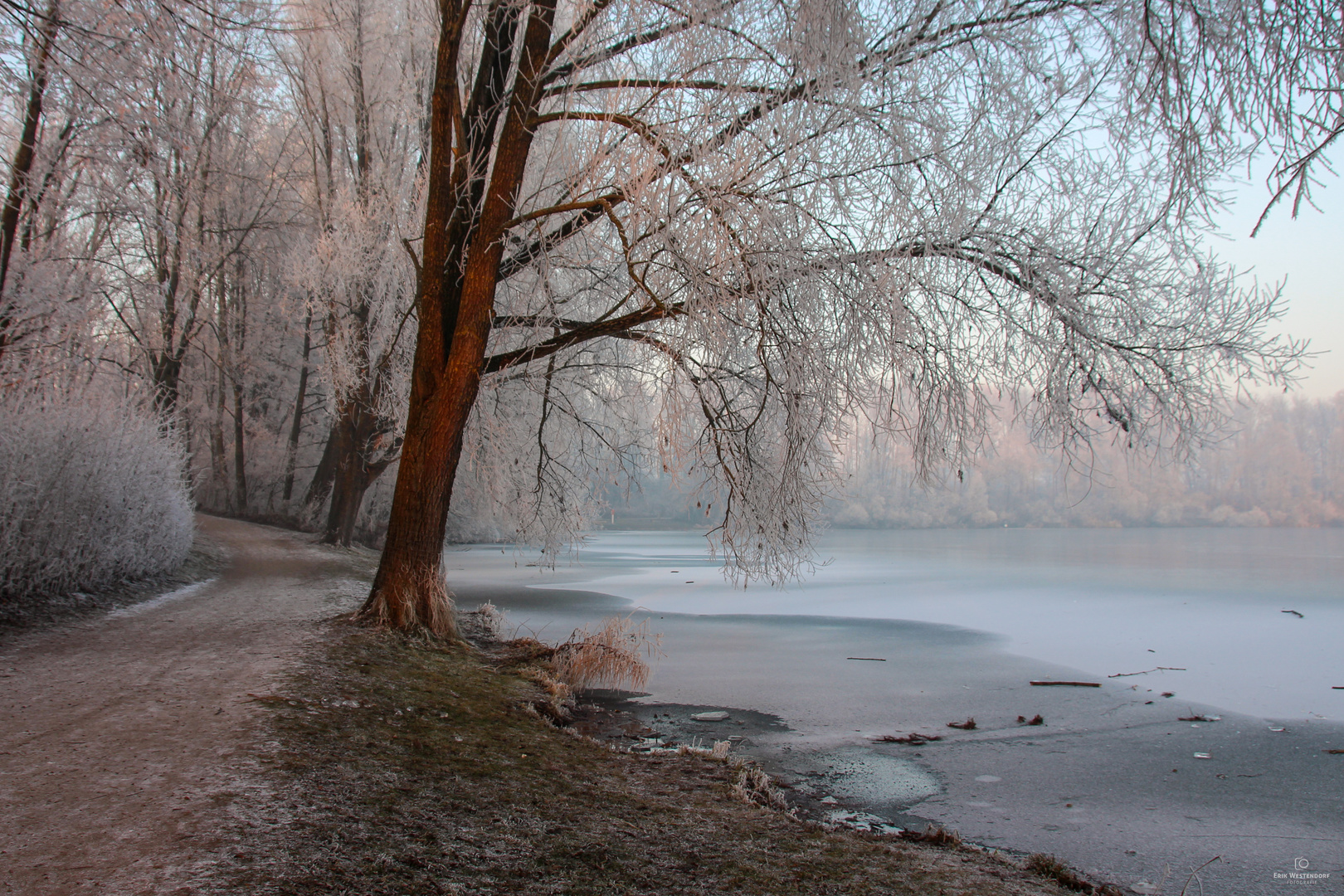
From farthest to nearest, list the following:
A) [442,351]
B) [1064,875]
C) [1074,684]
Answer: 1. [1074,684]
2. [442,351]
3. [1064,875]

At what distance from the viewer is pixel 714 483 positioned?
19.1 feet

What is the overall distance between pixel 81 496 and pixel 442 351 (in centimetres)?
396

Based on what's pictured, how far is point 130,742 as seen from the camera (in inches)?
124

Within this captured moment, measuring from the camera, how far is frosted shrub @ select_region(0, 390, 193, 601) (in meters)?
6.41

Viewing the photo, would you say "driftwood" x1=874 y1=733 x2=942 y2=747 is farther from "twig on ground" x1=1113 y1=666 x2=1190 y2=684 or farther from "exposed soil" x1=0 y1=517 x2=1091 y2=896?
"twig on ground" x1=1113 y1=666 x2=1190 y2=684

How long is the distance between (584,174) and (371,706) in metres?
3.30

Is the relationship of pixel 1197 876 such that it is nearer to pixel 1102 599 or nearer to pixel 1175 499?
pixel 1102 599

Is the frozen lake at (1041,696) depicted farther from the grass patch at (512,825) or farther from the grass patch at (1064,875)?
the grass patch at (512,825)

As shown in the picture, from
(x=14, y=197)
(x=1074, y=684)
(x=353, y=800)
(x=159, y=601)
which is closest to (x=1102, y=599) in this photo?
(x=1074, y=684)

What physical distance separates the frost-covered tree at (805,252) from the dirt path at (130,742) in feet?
4.64

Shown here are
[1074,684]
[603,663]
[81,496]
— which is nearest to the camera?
[603,663]

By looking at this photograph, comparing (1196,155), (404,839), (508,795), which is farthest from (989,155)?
(404,839)

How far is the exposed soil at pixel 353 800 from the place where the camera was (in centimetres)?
222

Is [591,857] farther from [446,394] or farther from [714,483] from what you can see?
[446,394]
